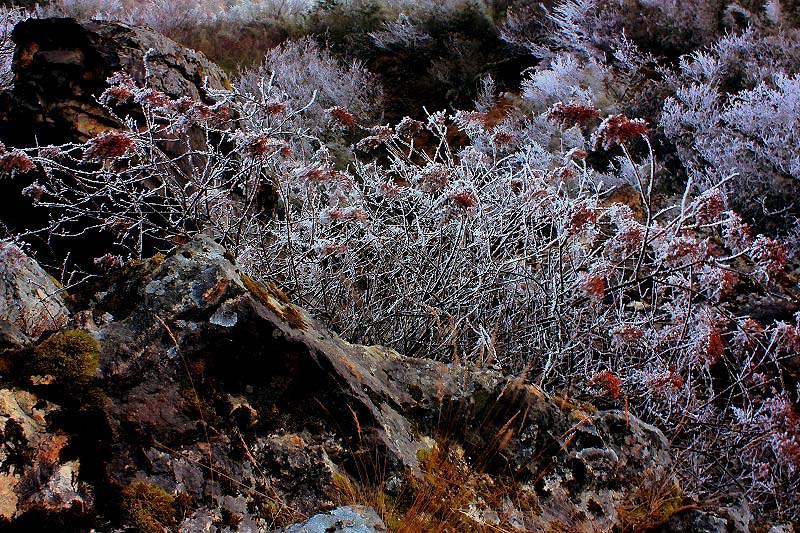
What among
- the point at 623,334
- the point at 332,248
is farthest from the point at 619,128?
the point at 332,248

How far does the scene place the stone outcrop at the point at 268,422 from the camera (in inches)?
49.5

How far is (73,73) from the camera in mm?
3246

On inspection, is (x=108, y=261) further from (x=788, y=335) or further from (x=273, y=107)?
(x=788, y=335)

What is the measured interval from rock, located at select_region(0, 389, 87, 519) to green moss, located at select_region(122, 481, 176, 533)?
8 cm

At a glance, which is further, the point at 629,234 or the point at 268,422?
the point at 629,234

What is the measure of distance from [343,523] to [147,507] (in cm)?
37

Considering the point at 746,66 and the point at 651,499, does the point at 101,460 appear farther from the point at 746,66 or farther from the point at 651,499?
the point at 746,66

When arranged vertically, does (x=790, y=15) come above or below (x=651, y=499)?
above

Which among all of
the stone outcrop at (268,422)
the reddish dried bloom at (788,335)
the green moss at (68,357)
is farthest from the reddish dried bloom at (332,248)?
the reddish dried bloom at (788,335)

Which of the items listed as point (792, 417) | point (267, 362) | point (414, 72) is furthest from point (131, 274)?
point (414, 72)

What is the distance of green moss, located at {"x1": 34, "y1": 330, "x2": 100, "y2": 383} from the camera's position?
51.8 inches

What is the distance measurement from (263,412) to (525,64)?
615 centimetres

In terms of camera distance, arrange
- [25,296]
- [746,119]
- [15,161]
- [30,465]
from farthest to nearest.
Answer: [746,119] < [15,161] < [25,296] < [30,465]

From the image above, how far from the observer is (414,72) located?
7043mm
